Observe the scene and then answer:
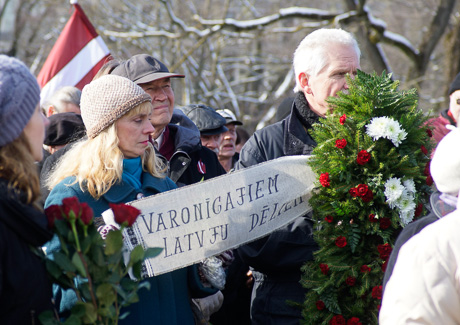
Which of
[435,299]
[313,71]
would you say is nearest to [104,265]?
[435,299]

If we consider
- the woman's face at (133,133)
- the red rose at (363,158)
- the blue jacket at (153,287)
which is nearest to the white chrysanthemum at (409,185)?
the red rose at (363,158)

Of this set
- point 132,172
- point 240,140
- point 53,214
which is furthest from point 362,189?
point 240,140

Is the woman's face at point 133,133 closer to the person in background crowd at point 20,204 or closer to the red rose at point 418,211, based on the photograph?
the person in background crowd at point 20,204

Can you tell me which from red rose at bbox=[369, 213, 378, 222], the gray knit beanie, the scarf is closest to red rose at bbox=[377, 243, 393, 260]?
red rose at bbox=[369, 213, 378, 222]

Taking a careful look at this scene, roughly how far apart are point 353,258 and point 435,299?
1.12 metres

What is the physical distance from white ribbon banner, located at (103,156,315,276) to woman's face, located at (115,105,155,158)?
276 millimetres

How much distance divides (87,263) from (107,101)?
1.05 m

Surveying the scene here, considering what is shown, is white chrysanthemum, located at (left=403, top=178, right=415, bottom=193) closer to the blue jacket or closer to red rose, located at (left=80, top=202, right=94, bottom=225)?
the blue jacket

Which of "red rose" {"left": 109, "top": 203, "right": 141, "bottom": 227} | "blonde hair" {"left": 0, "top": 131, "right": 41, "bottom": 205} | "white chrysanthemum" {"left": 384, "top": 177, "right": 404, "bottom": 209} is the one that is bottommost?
"white chrysanthemum" {"left": 384, "top": 177, "right": 404, "bottom": 209}

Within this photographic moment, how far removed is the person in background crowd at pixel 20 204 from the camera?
227 centimetres

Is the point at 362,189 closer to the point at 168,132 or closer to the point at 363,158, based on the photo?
the point at 363,158

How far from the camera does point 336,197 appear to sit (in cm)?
345

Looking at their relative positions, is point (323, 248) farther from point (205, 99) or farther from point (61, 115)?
point (205, 99)

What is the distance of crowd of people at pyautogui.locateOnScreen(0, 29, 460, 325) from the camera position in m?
2.31
